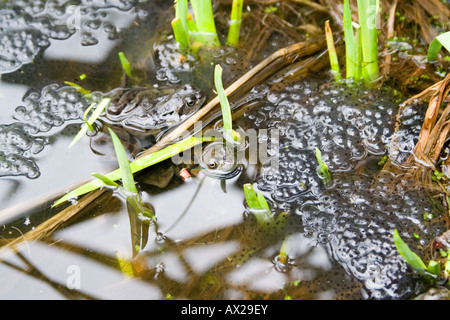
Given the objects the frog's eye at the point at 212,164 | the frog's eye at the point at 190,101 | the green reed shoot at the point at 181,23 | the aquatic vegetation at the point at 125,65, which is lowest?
the frog's eye at the point at 212,164

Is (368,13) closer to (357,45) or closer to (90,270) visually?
(357,45)

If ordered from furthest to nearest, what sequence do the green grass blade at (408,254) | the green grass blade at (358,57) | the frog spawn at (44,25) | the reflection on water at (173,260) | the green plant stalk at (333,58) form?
the frog spawn at (44,25) < the green plant stalk at (333,58) < the green grass blade at (358,57) < the reflection on water at (173,260) < the green grass blade at (408,254)

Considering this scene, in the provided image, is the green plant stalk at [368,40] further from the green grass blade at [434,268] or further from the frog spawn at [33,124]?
the frog spawn at [33,124]

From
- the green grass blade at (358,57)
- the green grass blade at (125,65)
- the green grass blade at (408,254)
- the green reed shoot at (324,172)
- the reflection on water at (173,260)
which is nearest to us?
the green grass blade at (408,254)

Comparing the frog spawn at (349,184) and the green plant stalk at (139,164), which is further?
the green plant stalk at (139,164)

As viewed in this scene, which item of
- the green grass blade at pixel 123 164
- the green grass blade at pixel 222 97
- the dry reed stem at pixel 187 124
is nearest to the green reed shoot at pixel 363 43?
the dry reed stem at pixel 187 124

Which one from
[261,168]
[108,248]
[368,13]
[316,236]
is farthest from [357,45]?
[108,248]

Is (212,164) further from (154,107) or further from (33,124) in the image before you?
(33,124)

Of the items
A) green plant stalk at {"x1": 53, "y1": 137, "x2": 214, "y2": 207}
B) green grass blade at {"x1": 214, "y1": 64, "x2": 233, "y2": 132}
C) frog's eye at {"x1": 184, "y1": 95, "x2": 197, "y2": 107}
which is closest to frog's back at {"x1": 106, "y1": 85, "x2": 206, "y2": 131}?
frog's eye at {"x1": 184, "y1": 95, "x2": 197, "y2": 107}
